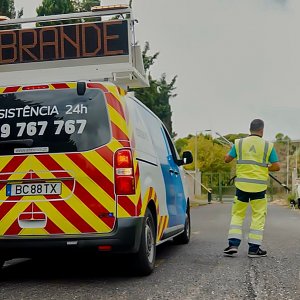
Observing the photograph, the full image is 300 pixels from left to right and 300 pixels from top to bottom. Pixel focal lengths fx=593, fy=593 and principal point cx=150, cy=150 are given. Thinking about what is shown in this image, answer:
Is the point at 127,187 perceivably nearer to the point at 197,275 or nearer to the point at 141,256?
the point at 141,256

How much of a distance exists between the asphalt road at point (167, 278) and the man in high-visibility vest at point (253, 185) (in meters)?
0.24

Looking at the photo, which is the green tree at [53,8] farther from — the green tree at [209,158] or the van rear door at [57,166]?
the green tree at [209,158]

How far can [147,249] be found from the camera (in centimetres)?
613

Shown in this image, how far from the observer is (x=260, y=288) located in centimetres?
541

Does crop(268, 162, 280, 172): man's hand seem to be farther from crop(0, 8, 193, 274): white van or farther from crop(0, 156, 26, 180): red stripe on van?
crop(0, 156, 26, 180): red stripe on van

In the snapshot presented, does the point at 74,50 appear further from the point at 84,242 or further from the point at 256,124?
the point at 84,242

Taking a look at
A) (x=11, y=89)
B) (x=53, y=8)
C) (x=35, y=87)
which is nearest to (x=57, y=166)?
(x=35, y=87)

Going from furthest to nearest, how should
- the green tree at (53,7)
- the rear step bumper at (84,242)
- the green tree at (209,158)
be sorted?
the green tree at (209,158) < the green tree at (53,7) < the rear step bumper at (84,242)

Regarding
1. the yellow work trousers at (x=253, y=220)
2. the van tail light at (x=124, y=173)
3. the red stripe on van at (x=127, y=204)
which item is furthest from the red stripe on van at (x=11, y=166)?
the yellow work trousers at (x=253, y=220)

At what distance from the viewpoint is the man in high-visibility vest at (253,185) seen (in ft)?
24.8

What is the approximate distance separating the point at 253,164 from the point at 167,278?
2250 mm

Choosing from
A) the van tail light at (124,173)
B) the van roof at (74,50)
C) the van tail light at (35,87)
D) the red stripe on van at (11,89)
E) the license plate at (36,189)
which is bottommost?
the license plate at (36,189)

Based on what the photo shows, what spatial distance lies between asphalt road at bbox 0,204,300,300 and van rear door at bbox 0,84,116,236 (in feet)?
1.89

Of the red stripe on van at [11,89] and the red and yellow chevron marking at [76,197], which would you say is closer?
the red and yellow chevron marking at [76,197]
